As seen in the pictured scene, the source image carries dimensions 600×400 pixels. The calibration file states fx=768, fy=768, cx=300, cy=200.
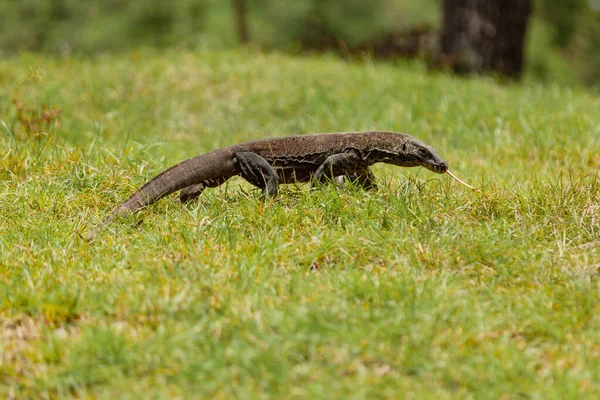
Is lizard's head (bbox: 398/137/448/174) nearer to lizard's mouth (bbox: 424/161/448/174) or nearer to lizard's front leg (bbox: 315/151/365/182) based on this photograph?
lizard's mouth (bbox: 424/161/448/174)

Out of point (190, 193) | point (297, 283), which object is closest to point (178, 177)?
point (190, 193)

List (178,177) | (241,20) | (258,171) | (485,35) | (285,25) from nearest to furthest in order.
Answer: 1. (178,177)
2. (258,171)
3. (485,35)
4. (241,20)
5. (285,25)

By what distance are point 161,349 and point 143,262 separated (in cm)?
98

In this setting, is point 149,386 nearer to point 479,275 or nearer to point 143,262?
point 143,262

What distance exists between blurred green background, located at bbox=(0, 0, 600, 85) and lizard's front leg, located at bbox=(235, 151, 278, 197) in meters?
9.85

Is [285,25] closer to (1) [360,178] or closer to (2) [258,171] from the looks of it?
(1) [360,178]

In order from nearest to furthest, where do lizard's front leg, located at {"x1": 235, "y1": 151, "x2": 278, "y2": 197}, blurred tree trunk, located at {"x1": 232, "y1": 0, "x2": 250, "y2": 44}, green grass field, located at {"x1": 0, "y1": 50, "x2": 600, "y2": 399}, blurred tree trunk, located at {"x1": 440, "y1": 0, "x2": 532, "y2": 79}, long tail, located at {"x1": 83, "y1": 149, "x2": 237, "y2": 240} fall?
green grass field, located at {"x1": 0, "y1": 50, "x2": 600, "y2": 399} → long tail, located at {"x1": 83, "y1": 149, "x2": 237, "y2": 240} → lizard's front leg, located at {"x1": 235, "y1": 151, "x2": 278, "y2": 197} → blurred tree trunk, located at {"x1": 440, "y1": 0, "x2": 532, "y2": 79} → blurred tree trunk, located at {"x1": 232, "y1": 0, "x2": 250, "y2": 44}

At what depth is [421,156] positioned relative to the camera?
6.02 m

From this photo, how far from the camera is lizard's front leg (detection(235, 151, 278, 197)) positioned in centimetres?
582

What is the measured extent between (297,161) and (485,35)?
687 centimetres

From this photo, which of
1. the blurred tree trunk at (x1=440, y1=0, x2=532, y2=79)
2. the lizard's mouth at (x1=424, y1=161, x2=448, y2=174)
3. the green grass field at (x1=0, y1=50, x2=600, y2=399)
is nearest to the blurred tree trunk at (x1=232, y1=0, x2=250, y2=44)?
the blurred tree trunk at (x1=440, y1=0, x2=532, y2=79)

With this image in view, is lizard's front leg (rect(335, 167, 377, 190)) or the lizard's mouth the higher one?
the lizard's mouth

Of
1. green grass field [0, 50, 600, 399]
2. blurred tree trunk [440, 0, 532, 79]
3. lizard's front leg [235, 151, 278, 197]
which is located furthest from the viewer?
blurred tree trunk [440, 0, 532, 79]

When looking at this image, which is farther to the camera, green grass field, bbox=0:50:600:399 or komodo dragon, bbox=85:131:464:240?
komodo dragon, bbox=85:131:464:240
